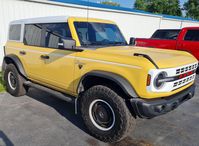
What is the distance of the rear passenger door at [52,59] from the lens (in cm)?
377

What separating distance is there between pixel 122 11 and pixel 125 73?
10776mm

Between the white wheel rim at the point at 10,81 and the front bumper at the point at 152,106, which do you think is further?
the white wheel rim at the point at 10,81

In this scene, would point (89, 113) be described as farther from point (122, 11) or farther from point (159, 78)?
point (122, 11)

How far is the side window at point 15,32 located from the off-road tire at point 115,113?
113 inches

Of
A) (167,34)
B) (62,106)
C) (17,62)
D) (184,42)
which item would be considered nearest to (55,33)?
(17,62)

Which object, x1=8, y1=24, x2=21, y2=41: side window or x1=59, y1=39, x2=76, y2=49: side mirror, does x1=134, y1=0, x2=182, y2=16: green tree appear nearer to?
x1=8, y1=24, x2=21, y2=41: side window

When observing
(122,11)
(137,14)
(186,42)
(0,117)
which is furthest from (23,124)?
(137,14)

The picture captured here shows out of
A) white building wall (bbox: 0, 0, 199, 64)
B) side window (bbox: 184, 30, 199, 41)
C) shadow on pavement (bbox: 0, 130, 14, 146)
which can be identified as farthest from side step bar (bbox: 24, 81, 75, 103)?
side window (bbox: 184, 30, 199, 41)

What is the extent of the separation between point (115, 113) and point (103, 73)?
64 centimetres

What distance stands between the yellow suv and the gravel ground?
382 millimetres

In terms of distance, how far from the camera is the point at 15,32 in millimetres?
5414

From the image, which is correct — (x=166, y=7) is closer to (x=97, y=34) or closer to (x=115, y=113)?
(x=97, y=34)

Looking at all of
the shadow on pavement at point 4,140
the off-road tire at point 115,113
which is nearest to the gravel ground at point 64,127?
the shadow on pavement at point 4,140

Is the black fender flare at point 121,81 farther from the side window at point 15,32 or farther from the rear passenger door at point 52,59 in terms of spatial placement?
the side window at point 15,32
